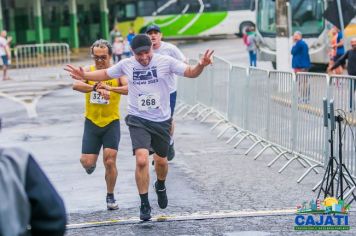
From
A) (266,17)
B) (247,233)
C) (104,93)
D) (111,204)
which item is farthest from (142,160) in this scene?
(266,17)

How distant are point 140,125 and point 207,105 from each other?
10.1m

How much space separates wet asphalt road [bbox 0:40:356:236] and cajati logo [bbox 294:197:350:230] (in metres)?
0.09

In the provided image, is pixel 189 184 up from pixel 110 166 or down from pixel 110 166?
down

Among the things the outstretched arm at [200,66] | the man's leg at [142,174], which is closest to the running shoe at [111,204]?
the man's leg at [142,174]

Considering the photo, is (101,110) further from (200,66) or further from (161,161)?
(200,66)

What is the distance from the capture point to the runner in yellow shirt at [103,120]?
31.1 feet

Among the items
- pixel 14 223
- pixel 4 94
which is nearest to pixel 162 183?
pixel 14 223

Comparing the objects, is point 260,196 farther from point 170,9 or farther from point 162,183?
point 170,9

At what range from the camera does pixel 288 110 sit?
12.5m

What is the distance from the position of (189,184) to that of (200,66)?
8.56 ft

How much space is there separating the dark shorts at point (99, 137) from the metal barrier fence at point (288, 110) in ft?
8.17

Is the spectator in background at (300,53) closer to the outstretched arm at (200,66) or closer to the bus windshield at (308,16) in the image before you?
the bus windshield at (308,16)

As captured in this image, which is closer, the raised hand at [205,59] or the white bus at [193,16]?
the raised hand at [205,59]

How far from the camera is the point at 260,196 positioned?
9.98 m
